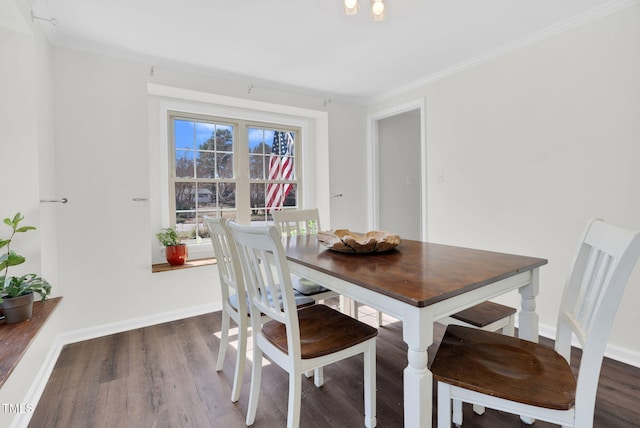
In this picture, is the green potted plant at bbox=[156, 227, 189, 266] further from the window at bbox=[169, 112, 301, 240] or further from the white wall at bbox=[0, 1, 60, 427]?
the white wall at bbox=[0, 1, 60, 427]

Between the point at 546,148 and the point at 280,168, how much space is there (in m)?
2.59

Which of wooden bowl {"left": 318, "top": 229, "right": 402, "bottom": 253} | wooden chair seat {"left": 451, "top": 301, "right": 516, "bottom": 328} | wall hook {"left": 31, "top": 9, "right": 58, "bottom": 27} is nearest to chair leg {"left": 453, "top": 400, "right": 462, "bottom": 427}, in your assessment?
wooden chair seat {"left": 451, "top": 301, "right": 516, "bottom": 328}

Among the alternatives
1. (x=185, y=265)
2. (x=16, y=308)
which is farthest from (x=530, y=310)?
(x=185, y=265)

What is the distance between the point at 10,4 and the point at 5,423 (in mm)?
1975

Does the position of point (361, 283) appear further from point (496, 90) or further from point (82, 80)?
point (82, 80)

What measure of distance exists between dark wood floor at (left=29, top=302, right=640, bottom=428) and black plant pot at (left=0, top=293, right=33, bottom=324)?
0.49 meters

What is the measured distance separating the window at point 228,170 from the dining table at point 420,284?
74.9 inches

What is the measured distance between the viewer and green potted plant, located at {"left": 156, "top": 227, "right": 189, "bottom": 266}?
2.85m

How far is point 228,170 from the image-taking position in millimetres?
3449

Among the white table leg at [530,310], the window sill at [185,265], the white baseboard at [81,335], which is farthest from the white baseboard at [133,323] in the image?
the white table leg at [530,310]

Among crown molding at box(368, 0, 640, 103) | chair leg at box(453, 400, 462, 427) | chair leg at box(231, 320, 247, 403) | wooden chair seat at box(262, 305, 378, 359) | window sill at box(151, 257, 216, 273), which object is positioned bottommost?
chair leg at box(453, 400, 462, 427)

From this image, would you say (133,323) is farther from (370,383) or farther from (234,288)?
(370,383)

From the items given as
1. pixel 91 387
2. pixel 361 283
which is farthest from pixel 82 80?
pixel 361 283

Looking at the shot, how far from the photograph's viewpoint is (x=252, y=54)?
2586mm
